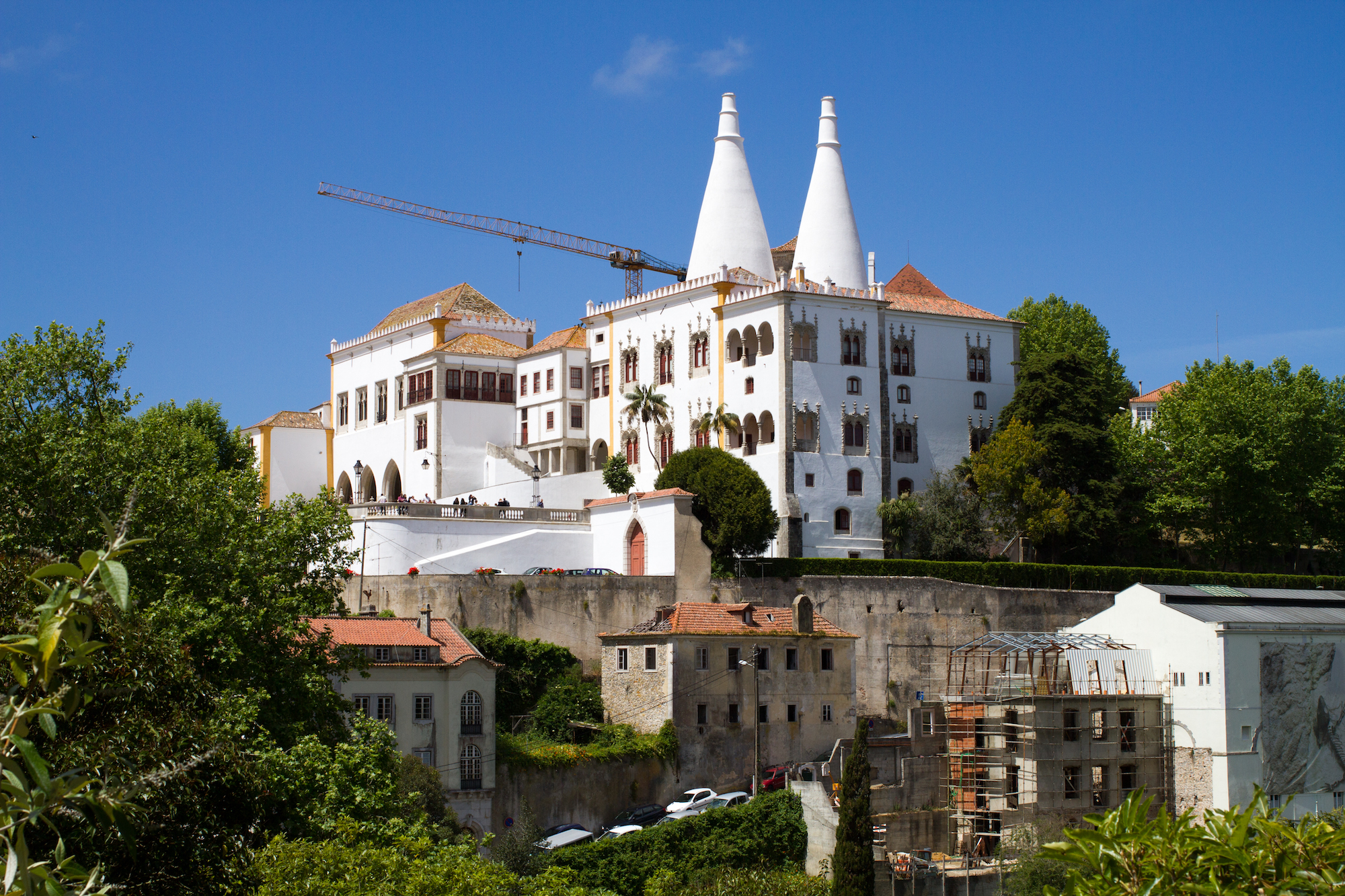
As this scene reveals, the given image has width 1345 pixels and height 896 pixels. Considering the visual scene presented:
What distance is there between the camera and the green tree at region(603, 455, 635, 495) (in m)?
59.3

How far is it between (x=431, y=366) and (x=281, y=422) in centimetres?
1047

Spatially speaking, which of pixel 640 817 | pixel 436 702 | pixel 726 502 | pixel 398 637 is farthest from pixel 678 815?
pixel 726 502

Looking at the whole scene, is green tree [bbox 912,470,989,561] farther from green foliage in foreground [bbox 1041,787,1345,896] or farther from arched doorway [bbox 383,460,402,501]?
green foliage in foreground [bbox 1041,787,1345,896]

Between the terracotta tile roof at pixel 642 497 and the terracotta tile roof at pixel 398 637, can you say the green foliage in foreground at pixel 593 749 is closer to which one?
the terracotta tile roof at pixel 398 637

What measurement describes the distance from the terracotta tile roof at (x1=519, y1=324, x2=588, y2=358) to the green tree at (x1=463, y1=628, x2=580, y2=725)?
22326 mm

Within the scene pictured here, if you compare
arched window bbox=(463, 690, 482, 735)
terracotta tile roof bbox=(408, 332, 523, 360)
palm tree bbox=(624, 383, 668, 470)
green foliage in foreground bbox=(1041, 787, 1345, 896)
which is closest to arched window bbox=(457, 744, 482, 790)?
arched window bbox=(463, 690, 482, 735)

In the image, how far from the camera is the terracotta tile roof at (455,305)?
2815 inches

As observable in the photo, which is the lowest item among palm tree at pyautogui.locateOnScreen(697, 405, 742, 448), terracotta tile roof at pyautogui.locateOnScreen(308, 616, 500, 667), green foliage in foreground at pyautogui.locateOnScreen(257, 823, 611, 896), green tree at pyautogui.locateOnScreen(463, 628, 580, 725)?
green foliage in foreground at pyautogui.locateOnScreen(257, 823, 611, 896)

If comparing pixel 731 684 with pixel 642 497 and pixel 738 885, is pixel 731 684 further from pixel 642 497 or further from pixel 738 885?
pixel 642 497

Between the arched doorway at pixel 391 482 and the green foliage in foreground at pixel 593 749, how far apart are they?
2796cm

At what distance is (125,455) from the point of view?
105ft

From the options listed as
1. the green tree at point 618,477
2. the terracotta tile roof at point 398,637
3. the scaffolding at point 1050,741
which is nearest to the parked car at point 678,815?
the terracotta tile roof at point 398,637

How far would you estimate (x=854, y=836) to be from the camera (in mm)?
36812

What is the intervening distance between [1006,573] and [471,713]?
2134cm
